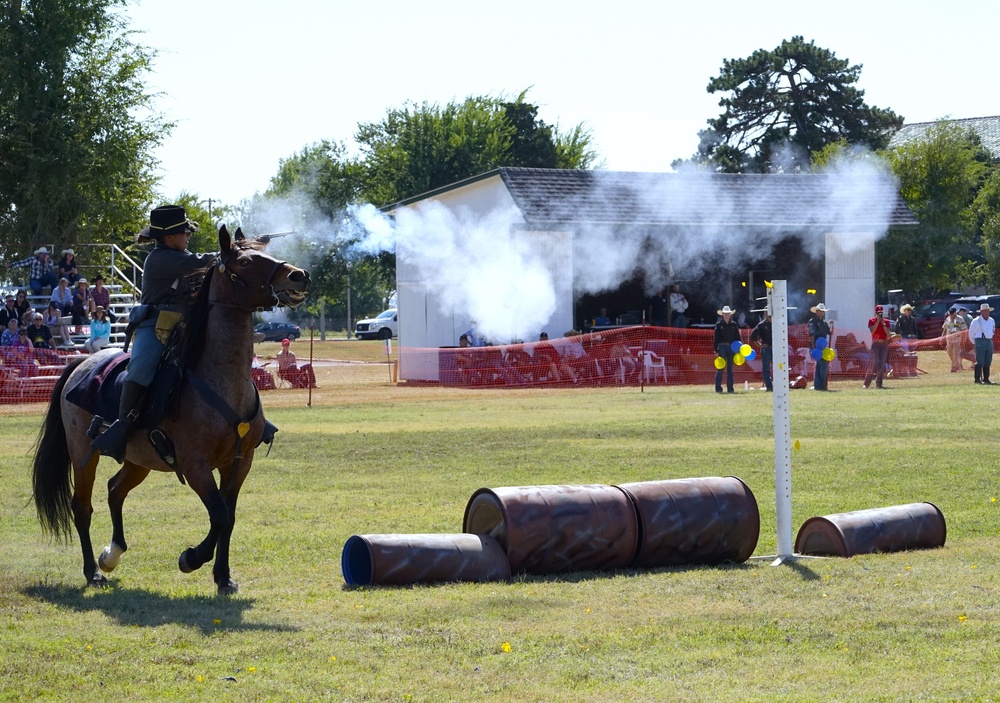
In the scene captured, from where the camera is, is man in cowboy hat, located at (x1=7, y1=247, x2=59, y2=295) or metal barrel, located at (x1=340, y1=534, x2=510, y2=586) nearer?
metal barrel, located at (x1=340, y1=534, x2=510, y2=586)

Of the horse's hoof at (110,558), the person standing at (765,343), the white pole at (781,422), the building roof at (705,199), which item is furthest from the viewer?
the building roof at (705,199)

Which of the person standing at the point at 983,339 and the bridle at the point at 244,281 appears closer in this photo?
the bridle at the point at 244,281

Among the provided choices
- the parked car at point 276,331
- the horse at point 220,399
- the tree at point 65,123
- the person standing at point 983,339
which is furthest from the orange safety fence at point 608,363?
the parked car at point 276,331

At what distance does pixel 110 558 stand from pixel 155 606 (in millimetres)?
976

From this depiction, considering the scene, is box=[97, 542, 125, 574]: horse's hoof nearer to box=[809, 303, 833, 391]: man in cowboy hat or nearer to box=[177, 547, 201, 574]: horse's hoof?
box=[177, 547, 201, 574]: horse's hoof

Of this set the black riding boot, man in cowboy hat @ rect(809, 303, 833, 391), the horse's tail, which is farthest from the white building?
the black riding boot

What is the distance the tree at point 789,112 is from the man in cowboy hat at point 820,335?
4410 cm

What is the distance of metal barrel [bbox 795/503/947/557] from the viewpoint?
31.6 ft

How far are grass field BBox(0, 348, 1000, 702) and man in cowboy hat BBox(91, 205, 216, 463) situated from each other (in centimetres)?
116

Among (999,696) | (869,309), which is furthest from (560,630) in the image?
(869,309)

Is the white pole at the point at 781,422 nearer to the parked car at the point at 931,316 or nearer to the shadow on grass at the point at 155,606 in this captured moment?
the shadow on grass at the point at 155,606

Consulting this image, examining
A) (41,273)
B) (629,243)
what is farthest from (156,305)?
(629,243)

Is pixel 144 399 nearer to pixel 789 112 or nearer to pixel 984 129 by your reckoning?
pixel 789 112

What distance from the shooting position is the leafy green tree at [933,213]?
56500mm
